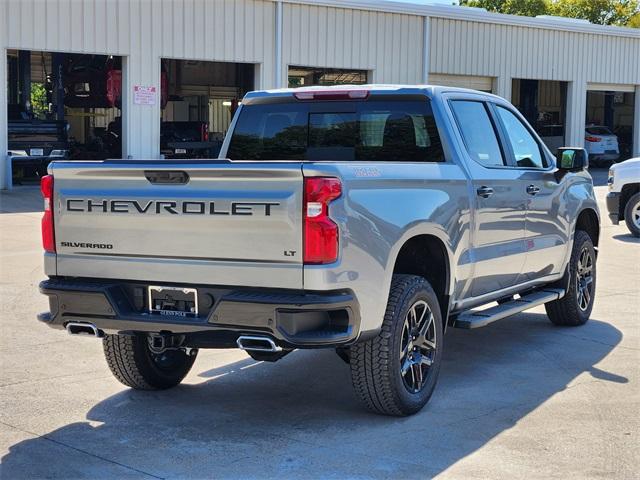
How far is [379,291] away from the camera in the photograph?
5.30m

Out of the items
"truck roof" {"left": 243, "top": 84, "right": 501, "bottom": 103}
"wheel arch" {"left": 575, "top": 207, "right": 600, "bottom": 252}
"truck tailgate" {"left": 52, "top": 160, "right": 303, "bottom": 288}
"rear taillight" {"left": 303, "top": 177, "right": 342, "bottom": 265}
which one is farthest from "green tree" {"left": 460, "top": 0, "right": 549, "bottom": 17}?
"rear taillight" {"left": 303, "top": 177, "right": 342, "bottom": 265}

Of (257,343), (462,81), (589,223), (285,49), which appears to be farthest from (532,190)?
(462,81)

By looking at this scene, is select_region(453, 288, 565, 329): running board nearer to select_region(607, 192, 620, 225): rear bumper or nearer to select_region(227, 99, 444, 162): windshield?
select_region(227, 99, 444, 162): windshield

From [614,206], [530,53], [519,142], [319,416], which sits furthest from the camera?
[530,53]

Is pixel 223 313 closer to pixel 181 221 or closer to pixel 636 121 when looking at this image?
pixel 181 221

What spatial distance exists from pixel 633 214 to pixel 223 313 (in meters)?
12.0

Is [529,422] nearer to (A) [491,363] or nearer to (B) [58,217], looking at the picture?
(A) [491,363]

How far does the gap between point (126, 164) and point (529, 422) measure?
2748 mm

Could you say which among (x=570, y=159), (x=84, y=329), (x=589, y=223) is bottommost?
(x=84, y=329)

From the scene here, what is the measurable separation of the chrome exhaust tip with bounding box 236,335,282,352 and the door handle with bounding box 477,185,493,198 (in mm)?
2154

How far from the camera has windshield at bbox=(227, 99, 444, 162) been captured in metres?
6.61

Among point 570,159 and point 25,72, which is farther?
point 25,72

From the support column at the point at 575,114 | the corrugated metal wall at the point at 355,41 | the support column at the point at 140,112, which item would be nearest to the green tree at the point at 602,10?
the support column at the point at 575,114

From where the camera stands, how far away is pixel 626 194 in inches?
625
